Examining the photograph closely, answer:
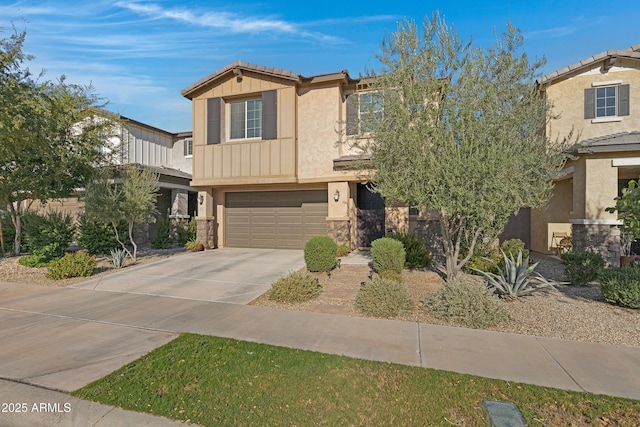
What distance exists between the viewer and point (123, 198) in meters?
11.0

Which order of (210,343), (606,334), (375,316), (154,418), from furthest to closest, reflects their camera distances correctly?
(375,316)
(606,334)
(210,343)
(154,418)

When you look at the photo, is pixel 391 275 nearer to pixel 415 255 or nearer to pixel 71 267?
pixel 415 255

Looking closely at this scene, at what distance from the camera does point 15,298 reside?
738 cm

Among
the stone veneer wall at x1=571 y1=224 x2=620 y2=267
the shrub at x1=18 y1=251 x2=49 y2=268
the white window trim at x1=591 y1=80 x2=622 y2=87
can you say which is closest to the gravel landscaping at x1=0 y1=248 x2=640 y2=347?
the shrub at x1=18 y1=251 x2=49 y2=268

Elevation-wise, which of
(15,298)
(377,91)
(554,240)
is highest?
(377,91)

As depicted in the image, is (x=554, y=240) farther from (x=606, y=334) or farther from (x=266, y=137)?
(x=266, y=137)

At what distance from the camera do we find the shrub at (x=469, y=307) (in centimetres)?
557

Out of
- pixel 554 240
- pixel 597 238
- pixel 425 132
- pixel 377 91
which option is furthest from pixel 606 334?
pixel 554 240

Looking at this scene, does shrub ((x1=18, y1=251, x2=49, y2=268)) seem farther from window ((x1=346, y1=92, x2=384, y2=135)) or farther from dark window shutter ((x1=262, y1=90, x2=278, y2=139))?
window ((x1=346, y1=92, x2=384, y2=135))

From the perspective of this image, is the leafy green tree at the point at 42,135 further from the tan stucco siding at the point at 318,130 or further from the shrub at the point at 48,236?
the tan stucco siding at the point at 318,130

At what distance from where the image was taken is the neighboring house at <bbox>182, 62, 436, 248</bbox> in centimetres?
1302

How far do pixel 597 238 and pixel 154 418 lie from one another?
12.8 metres

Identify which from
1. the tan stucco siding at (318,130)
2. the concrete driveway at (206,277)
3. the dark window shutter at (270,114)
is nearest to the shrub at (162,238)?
the concrete driveway at (206,277)

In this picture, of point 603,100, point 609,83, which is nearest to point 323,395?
point 603,100
